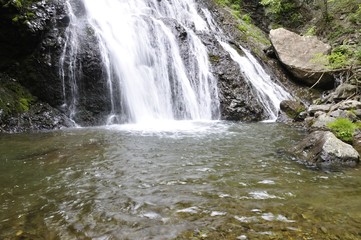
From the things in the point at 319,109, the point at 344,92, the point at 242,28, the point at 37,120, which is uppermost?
the point at 242,28

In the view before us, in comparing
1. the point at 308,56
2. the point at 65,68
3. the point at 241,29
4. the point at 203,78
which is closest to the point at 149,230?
the point at 65,68

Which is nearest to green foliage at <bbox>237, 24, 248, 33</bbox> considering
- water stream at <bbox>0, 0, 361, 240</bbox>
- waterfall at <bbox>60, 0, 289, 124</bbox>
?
waterfall at <bbox>60, 0, 289, 124</bbox>

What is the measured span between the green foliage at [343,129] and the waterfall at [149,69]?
4.58 m

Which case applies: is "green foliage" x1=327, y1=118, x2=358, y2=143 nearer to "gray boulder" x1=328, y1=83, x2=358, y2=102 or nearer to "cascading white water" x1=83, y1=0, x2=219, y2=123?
"gray boulder" x1=328, y1=83, x2=358, y2=102

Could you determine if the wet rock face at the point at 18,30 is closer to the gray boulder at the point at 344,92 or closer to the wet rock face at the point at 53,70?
the wet rock face at the point at 53,70

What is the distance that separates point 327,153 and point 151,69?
8811 millimetres

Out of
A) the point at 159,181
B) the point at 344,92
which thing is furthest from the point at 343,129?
the point at 159,181

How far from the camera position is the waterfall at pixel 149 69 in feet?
39.4

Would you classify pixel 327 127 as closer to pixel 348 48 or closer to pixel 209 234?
pixel 209 234

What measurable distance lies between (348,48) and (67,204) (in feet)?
49.2

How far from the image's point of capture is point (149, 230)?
3.42 metres

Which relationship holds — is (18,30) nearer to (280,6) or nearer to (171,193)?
(171,193)

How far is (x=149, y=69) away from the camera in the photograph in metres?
13.1

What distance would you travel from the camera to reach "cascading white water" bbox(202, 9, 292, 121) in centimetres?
1321
